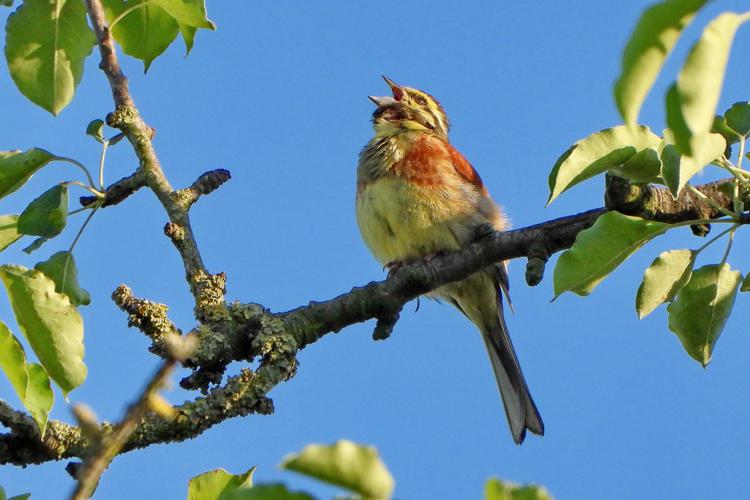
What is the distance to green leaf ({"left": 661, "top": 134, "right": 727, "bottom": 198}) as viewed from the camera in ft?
8.05

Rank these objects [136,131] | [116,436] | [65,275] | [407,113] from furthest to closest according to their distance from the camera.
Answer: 1. [407,113]
2. [136,131]
3. [65,275]
4. [116,436]

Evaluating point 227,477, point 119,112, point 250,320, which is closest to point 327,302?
point 250,320

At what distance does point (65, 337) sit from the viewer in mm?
3033

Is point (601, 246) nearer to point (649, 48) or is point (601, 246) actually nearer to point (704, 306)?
point (704, 306)

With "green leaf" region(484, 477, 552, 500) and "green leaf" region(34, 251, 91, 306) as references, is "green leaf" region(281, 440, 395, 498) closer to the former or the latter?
"green leaf" region(484, 477, 552, 500)

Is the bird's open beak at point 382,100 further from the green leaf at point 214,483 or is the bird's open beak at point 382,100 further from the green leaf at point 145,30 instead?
the green leaf at point 214,483

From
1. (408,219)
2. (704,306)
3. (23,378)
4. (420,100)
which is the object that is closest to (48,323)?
(23,378)

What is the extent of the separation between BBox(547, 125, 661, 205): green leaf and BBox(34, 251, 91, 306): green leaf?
1.58m

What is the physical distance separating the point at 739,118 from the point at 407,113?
14.7 feet

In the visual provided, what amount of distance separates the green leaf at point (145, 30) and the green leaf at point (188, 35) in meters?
0.04

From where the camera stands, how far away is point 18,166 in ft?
11.9

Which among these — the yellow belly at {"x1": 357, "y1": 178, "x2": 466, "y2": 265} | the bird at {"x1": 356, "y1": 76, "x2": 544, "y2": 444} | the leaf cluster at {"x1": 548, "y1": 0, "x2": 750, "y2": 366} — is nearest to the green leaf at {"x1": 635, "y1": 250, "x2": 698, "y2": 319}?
the leaf cluster at {"x1": 548, "y1": 0, "x2": 750, "y2": 366}

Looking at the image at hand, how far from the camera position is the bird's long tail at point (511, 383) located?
20.4ft

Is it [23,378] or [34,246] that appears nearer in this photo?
[23,378]
